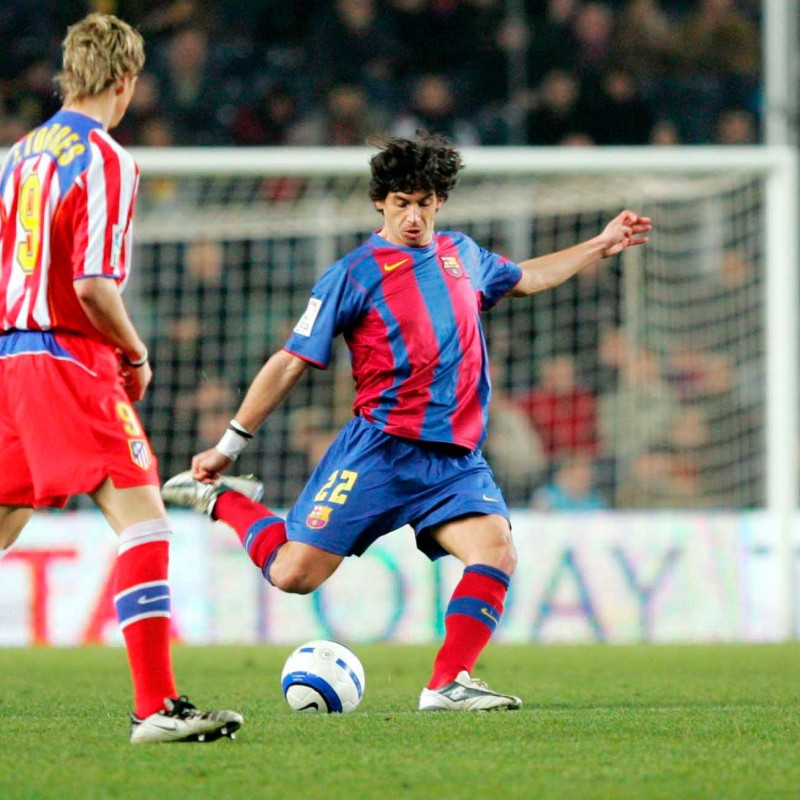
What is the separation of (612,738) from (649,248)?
24.3 feet

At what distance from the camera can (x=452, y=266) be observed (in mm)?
5770

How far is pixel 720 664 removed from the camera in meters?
7.68

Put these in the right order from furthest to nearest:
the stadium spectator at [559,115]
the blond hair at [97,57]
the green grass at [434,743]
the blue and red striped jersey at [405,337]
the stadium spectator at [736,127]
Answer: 1. the stadium spectator at [736,127]
2. the stadium spectator at [559,115]
3. the blue and red striped jersey at [405,337]
4. the blond hair at [97,57]
5. the green grass at [434,743]

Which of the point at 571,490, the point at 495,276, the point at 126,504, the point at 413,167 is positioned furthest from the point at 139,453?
the point at 571,490

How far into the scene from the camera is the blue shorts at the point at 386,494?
5.58 metres

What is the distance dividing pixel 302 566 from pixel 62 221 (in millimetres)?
1843

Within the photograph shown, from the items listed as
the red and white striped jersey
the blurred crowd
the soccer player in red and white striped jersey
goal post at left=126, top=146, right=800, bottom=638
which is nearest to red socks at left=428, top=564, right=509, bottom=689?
the soccer player in red and white striped jersey

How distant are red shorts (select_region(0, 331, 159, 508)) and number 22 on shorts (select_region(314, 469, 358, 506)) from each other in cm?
144

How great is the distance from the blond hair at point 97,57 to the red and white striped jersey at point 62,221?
89 mm

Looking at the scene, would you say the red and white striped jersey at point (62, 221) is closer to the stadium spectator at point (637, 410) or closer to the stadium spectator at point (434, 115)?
the stadium spectator at point (637, 410)

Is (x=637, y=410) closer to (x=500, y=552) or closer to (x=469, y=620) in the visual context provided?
(x=500, y=552)

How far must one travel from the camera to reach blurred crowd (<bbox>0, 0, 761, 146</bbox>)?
13.8 meters

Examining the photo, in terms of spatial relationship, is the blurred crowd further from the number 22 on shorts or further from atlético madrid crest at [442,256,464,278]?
the number 22 on shorts

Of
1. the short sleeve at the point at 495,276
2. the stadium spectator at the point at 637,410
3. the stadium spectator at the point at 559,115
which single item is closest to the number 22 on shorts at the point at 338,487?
the short sleeve at the point at 495,276
